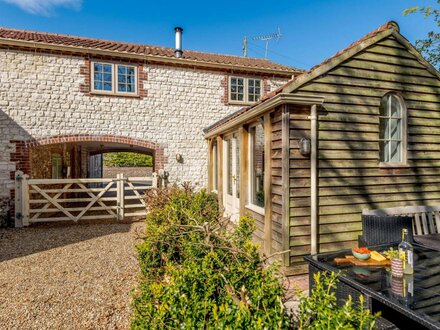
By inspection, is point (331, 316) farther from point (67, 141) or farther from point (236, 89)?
point (236, 89)

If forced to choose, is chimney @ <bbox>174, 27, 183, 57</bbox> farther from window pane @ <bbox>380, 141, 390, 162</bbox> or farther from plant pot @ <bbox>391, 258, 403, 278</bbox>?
plant pot @ <bbox>391, 258, 403, 278</bbox>

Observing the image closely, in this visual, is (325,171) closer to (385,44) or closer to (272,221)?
(272,221)

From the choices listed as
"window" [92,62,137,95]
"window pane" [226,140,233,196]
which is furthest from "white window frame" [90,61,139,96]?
"window pane" [226,140,233,196]

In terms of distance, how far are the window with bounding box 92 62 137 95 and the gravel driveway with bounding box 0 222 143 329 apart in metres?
5.12

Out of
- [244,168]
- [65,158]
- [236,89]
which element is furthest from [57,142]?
[236,89]

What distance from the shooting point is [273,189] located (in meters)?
4.57

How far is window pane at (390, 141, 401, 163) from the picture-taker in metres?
5.09

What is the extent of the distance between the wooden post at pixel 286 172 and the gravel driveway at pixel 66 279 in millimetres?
2413

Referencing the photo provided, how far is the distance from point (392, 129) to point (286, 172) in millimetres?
2671

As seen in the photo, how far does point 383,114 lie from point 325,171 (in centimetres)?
191

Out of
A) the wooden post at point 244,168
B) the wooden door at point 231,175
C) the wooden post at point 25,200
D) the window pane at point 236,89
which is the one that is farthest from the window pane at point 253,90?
the wooden post at point 25,200

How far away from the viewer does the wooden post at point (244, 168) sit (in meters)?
5.95

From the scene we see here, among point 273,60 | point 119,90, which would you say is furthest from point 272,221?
point 273,60

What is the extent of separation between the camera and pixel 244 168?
19.6ft
